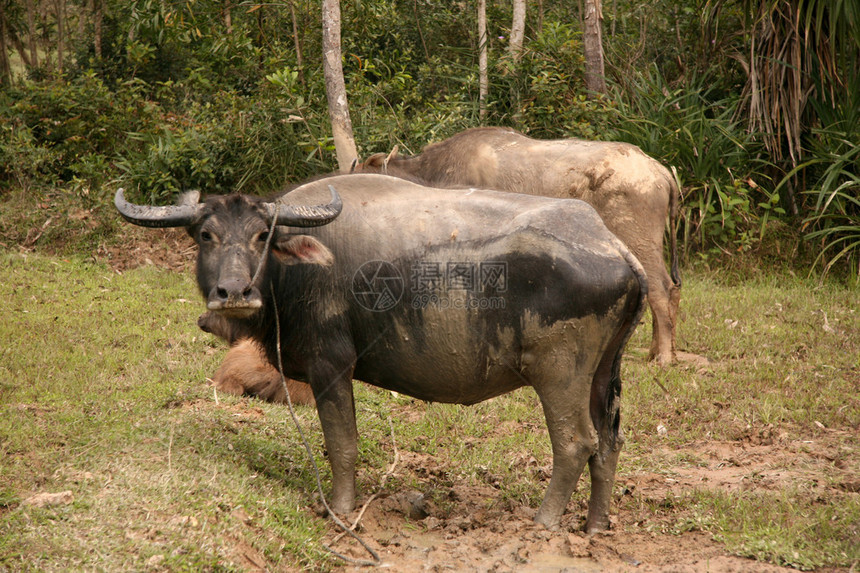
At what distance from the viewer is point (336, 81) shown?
7.83 meters

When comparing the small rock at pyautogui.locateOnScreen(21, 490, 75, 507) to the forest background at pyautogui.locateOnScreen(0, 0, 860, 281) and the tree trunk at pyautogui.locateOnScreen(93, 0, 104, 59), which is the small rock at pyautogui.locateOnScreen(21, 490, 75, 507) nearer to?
the forest background at pyautogui.locateOnScreen(0, 0, 860, 281)

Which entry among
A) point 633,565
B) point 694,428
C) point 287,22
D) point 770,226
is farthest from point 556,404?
point 287,22

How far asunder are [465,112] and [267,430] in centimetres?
640

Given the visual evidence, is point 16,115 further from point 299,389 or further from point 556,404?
point 556,404

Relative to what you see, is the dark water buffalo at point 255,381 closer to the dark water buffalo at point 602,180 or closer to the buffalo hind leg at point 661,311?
the dark water buffalo at point 602,180

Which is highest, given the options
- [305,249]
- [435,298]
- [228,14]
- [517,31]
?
[228,14]

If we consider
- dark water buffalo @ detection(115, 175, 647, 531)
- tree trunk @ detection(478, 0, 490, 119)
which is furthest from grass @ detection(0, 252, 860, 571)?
tree trunk @ detection(478, 0, 490, 119)

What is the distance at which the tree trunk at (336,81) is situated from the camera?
7.79 m

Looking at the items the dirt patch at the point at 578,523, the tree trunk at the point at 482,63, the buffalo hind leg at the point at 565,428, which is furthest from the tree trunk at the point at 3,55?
the buffalo hind leg at the point at 565,428

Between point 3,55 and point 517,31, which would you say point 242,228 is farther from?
point 3,55

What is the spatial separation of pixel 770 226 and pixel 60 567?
8.56 m

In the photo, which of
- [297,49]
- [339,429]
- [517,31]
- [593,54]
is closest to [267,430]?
[339,429]

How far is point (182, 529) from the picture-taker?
376 centimetres

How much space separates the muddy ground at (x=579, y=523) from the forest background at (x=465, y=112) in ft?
14.1
